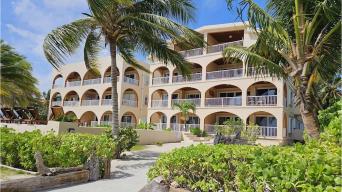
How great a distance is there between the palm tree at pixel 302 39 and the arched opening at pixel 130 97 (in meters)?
27.9

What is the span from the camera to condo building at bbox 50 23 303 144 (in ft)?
88.1

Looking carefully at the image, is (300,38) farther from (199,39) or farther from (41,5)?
(41,5)

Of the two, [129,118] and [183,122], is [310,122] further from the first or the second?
[129,118]

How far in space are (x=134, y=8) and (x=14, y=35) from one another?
497 cm

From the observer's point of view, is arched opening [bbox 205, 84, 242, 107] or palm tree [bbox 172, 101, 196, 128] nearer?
arched opening [bbox 205, 84, 242, 107]

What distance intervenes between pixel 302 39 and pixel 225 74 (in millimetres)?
22996

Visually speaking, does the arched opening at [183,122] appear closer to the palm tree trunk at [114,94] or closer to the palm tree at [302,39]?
the palm tree trunk at [114,94]

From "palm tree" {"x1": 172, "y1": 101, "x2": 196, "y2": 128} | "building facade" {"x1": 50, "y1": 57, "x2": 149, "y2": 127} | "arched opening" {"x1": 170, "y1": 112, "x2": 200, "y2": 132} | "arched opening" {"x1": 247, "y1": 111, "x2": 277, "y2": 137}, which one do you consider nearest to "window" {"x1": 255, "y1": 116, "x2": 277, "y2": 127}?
"arched opening" {"x1": 247, "y1": 111, "x2": 277, "y2": 137}

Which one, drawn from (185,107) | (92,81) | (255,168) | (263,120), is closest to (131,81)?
(92,81)

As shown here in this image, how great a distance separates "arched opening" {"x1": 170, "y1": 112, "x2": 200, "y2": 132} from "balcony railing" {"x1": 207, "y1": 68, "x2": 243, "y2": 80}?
4.68 m

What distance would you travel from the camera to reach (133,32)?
1295 centimetres

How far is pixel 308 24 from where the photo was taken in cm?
661

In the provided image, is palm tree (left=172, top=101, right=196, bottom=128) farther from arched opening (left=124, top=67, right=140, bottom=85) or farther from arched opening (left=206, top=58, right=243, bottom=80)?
arched opening (left=124, top=67, right=140, bottom=85)

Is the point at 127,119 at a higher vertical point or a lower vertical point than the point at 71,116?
lower
